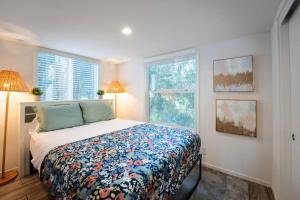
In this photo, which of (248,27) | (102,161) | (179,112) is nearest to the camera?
(102,161)

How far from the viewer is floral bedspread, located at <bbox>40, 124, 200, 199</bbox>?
0.95 m

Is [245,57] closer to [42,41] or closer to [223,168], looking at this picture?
[223,168]

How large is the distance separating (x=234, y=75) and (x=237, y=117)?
652 millimetres

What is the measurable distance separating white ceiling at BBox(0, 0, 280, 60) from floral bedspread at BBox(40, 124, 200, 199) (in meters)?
1.49

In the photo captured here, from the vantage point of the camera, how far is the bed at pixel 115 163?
963 mm

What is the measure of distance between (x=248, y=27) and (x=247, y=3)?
0.58 m

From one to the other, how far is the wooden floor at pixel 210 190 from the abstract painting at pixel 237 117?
2.34 ft

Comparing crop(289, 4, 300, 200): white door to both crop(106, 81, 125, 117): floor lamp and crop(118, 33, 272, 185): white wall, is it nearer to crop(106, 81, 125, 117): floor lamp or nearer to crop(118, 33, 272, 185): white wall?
crop(118, 33, 272, 185): white wall

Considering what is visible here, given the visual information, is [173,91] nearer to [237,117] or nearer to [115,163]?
[237,117]

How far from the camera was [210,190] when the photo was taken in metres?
1.90

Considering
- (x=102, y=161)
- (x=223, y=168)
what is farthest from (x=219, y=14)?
(x=223, y=168)

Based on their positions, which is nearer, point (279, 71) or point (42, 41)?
point (279, 71)

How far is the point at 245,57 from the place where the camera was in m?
2.15

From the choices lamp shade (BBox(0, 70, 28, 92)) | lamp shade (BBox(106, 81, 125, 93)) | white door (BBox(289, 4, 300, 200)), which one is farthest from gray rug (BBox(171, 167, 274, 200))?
lamp shade (BBox(0, 70, 28, 92))
